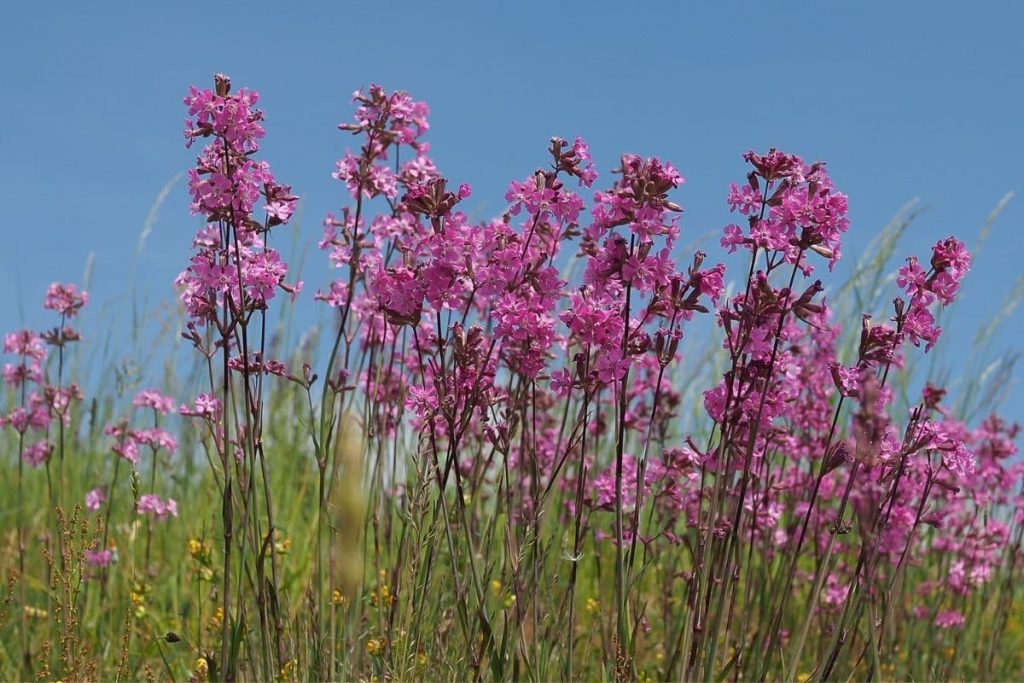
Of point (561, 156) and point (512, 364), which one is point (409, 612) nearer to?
point (512, 364)

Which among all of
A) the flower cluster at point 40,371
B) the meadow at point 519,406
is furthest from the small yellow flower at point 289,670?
the flower cluster at point 40,371

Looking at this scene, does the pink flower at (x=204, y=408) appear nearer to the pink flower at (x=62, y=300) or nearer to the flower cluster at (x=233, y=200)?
the flower cluster at (x=233, y=200)

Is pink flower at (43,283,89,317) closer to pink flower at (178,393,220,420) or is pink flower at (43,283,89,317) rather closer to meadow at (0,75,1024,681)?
meadow at (0,75,1024,681)

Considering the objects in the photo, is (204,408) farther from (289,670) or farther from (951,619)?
(951,619)

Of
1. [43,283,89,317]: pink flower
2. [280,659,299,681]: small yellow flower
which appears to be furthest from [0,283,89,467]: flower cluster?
[280,659,299,681]: small yellow flower

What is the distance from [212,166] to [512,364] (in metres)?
0.88

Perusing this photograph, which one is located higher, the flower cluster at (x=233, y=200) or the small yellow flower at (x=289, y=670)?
the flower cluster at (x=233, y=200)

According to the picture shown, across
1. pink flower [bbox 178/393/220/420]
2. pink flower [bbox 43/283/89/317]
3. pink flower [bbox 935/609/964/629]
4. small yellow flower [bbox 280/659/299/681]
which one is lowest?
small yellow flower [bbox 280/659/299/681]

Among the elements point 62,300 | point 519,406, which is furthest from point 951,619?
point 62,300

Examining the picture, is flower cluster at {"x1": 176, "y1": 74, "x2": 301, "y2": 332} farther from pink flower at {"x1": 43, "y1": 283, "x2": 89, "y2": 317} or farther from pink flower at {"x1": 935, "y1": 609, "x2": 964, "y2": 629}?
pink flower at {"x1": 935, "y1": 609, "x2": 964, "y2": 629}

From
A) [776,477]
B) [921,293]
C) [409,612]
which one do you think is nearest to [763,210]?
[921,293]

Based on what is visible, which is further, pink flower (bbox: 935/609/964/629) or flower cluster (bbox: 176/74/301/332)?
pink flower (bbox: 935/609/964/629)

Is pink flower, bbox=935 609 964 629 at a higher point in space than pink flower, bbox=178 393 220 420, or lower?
lower

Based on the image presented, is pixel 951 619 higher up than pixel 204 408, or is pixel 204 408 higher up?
pixel 204 408
